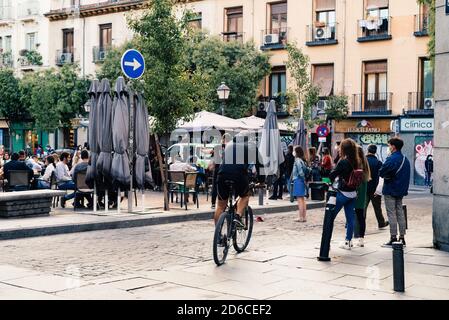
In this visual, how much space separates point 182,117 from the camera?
16359 mm

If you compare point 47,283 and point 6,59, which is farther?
point 6,59

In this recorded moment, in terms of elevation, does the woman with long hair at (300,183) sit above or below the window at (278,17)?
below

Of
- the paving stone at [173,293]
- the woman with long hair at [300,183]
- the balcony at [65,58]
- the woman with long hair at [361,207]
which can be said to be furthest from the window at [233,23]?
the paving stone at [173,293]

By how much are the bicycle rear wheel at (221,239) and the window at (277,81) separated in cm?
2546

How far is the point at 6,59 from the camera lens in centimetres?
4600

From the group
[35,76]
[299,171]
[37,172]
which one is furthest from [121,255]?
[35,76]

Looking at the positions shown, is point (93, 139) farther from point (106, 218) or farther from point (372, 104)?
point (372, 104)

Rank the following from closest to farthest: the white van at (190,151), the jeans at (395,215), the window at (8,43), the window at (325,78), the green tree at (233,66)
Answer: the jeans at (395,215) → the white van at (190,151) → the window at (325,78) → the green tree at (233,66) → the window at (8,43)

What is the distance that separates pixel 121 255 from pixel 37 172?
31.1ft

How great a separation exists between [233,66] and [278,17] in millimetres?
3744

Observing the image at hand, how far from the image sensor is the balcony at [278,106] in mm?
33094

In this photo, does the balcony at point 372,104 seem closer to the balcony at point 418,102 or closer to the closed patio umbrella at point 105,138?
the balcony at point 418,102

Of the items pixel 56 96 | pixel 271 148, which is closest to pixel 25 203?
pixel 271 148

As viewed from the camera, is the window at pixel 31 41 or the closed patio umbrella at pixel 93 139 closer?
the closed patio umbrella at pixel 93 139
